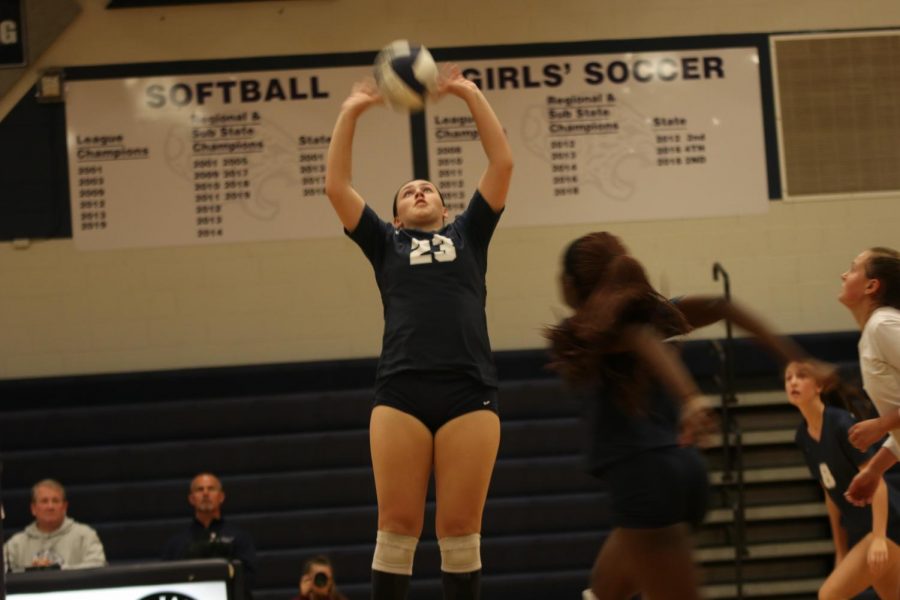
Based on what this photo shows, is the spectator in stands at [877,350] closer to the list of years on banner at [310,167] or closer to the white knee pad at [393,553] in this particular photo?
the white knee pad at [393,553]

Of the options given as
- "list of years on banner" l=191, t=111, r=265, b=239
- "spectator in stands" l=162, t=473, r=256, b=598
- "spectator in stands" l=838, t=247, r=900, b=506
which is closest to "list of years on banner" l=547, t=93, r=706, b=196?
"list of years on banner" l=191, t=111, r=265, b=239

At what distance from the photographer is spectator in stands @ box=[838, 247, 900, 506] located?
4.41m

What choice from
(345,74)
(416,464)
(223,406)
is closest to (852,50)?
(345,74)

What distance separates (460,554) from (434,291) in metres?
0.86

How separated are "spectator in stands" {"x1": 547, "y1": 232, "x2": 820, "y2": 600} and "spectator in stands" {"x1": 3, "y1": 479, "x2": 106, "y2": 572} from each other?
4.63 metres

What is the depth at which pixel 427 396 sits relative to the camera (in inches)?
159

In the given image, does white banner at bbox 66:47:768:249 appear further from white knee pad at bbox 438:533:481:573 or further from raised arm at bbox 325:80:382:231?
white knee pad at bbox 438:533:481:573

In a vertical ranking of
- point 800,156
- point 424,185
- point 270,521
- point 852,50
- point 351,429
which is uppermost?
point 852,50

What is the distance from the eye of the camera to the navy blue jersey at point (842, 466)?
6.01 metres

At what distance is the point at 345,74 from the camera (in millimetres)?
9422

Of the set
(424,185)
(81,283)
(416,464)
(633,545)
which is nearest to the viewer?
(633,545)

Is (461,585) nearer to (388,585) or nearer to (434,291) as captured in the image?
(388,585)

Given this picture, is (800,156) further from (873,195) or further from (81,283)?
(81,283)

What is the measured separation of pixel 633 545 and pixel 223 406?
19.3ft
